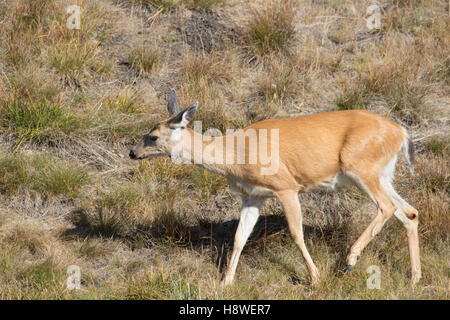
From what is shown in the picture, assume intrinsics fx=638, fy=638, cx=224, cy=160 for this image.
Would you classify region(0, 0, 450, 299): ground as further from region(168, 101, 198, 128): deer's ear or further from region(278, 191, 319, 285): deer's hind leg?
region(168, 101, 198, 128): deer's ear

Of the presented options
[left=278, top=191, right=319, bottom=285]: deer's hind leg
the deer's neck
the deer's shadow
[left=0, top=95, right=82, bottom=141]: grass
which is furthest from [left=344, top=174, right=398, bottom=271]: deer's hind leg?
[left=0, top=95, right=82, bottom=141]: grass

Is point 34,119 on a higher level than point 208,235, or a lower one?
higher

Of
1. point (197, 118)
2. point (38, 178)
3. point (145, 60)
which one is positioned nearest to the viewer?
point (38, 178)

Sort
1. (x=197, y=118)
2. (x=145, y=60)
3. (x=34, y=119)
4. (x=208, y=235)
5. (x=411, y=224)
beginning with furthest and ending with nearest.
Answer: (x=145, y=60) → (x=197, y=118) → (x=34, y=119) → (x=208, y=235) → (x=411, y=224)

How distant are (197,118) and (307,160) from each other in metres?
2.74

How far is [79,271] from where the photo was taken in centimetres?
664

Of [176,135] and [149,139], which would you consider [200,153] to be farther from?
[149,139]

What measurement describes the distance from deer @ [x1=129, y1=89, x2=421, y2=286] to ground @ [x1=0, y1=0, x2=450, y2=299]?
38 cm

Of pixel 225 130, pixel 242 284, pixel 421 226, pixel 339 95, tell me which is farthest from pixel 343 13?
pixel 242 284

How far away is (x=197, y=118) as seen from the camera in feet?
29.4

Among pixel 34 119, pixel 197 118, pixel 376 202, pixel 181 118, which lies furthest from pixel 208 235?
pixel 34 119

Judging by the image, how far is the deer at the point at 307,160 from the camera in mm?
6500

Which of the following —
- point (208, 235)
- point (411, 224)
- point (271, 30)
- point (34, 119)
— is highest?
point (271, 30)

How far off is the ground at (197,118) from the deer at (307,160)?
0.38 metres
